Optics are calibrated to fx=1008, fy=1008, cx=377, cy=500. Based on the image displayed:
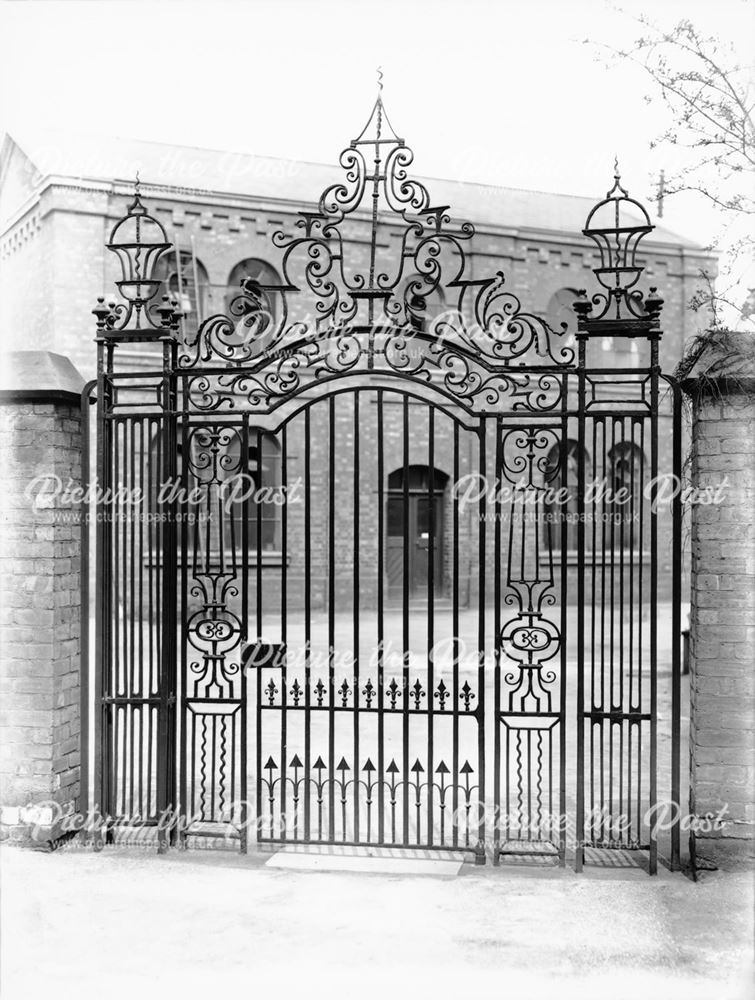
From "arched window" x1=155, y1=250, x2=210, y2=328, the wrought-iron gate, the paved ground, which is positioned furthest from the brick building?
the paved ground

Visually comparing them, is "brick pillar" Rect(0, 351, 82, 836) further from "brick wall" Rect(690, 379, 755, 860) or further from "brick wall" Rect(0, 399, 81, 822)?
"brick wall" Rect(690, 379, 755, 860)

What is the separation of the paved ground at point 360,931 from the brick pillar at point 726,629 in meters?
0.37

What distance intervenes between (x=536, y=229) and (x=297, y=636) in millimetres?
9503

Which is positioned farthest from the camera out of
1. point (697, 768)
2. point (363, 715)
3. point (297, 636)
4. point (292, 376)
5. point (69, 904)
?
point (297, 636)

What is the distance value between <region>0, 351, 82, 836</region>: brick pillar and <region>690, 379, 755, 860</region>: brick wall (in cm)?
363

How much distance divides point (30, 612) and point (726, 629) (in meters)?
3.93

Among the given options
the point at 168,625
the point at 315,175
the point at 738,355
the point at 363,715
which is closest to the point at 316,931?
the point at 168,625

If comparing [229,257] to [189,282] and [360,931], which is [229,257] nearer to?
[189,282]

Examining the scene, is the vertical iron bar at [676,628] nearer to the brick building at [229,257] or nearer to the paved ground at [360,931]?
the paved ground at [360,931]

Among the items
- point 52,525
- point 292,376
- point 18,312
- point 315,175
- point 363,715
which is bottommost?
point 363,715

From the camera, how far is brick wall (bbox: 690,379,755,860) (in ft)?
17.7

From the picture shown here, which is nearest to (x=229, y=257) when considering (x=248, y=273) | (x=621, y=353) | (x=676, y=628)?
(x=248, y=273)

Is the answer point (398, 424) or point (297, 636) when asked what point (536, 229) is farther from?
point (297, 636)

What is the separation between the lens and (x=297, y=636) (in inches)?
603
